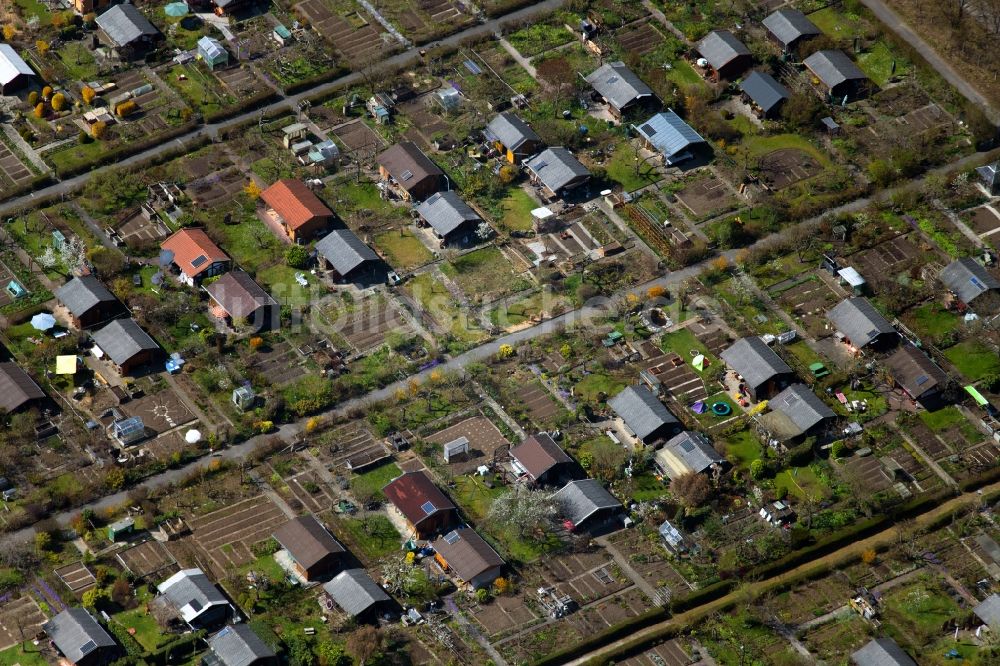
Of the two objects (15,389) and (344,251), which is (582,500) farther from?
(15,389)

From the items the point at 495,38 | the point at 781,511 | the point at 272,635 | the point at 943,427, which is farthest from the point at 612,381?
the point at 495,38

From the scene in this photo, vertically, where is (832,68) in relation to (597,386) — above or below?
above

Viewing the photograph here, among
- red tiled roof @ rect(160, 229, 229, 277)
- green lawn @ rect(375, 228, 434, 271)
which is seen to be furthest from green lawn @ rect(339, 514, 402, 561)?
red tiled roof @ rect(160, 229, 229, 277)

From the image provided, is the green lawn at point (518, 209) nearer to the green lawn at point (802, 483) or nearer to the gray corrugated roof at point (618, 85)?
the gray corrugated roof at point (618, 85)

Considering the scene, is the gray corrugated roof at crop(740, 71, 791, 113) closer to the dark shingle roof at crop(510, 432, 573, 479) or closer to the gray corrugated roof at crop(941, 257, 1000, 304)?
the gray corrugated roof at crop(941, 257, 1000, 304)

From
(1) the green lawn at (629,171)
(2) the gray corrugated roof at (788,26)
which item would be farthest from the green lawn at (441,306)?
(2) the gray corrugated roof at (788,26)

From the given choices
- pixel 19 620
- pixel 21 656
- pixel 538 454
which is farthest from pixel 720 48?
pixel 21 656
